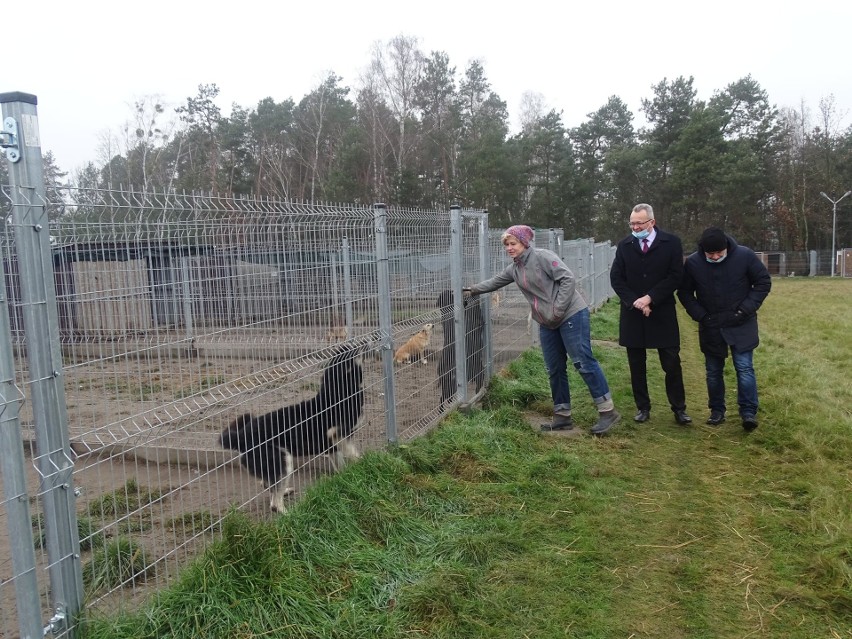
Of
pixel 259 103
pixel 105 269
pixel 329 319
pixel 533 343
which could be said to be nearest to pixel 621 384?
pixel 533 343

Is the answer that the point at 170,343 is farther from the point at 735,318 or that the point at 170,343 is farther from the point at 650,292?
the point at 735,318

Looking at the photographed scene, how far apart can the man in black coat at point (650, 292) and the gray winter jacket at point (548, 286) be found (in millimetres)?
539

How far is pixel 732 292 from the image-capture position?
18.8ft

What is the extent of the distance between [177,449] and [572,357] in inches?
133

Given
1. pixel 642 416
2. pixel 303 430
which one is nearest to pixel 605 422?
pixel 642 416

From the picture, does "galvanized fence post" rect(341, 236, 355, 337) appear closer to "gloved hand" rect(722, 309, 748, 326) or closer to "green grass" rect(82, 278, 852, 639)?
"green grass" rect(82, 278, 852, 639)

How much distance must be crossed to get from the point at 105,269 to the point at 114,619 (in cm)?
134

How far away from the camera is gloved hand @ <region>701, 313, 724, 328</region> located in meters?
5.78

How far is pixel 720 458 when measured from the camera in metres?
5.19

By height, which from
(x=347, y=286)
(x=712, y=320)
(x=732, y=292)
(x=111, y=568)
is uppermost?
(x=347, y=286)

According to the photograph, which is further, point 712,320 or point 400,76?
point 400,76

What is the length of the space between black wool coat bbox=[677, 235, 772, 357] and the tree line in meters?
26.6

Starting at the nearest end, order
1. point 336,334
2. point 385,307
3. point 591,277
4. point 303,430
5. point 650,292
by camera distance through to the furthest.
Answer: point 303,430, point 336,334, point 385,307, point 650,292, point 591,277

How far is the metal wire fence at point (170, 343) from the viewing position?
2.22 metres
